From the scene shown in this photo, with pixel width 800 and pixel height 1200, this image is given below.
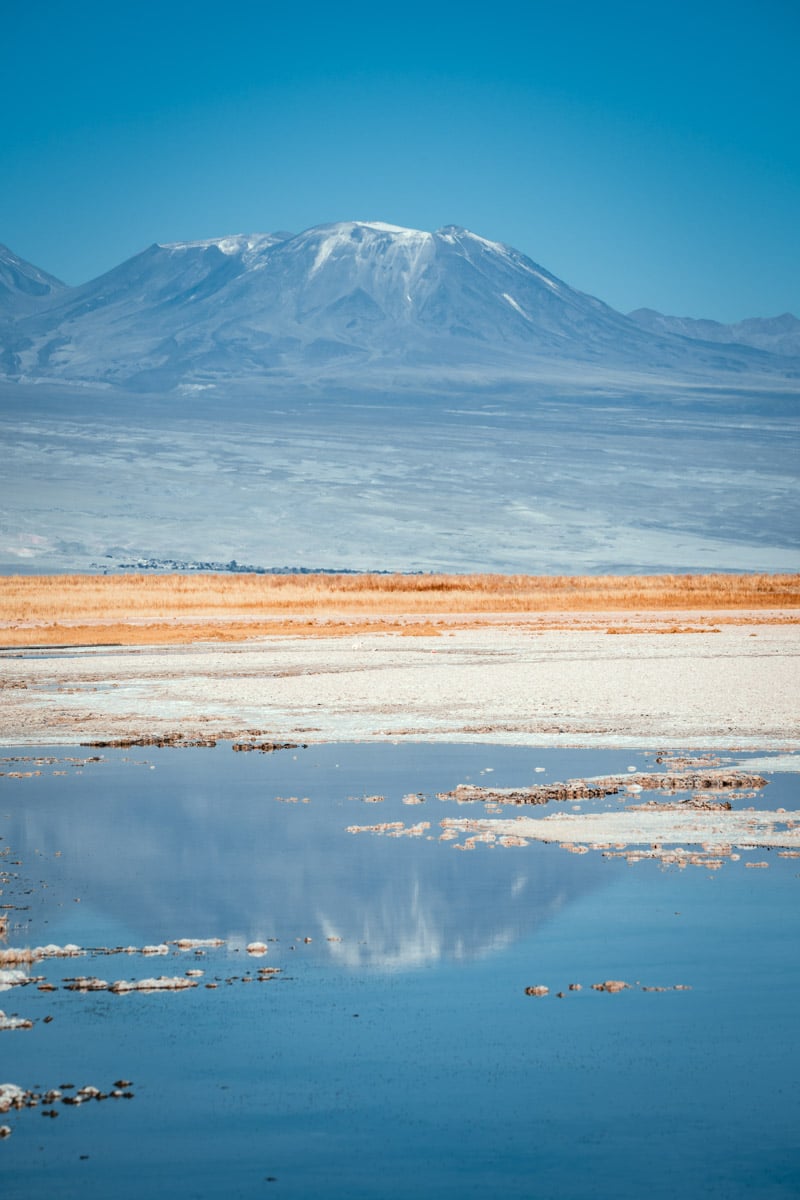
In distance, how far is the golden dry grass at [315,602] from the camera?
5100 centimetres

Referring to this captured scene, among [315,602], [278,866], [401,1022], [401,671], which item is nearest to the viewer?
[401,1022]

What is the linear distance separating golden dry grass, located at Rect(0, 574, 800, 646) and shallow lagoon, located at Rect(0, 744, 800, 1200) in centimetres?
3377

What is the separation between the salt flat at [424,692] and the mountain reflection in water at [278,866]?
3.30 meters

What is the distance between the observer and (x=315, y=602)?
230ft

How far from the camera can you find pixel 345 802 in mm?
15211

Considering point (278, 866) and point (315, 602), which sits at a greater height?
point (278, 866)

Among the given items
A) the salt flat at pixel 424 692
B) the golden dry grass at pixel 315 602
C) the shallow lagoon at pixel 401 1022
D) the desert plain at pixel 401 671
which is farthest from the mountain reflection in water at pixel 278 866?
the golden dry grass at pixel 315 602

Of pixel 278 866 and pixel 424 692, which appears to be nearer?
pixel 278 866

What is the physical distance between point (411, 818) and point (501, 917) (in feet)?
13.3

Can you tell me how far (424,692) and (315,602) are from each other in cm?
4357

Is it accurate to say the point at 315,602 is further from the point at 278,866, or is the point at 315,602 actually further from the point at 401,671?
the point at 278,866

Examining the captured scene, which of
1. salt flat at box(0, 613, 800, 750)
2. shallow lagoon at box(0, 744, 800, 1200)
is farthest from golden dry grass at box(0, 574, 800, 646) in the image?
shallow lagoon at box(0, 744, 800, 1200)

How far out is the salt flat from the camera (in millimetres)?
21297

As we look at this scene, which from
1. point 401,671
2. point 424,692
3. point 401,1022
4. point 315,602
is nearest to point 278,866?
point 401,1022
